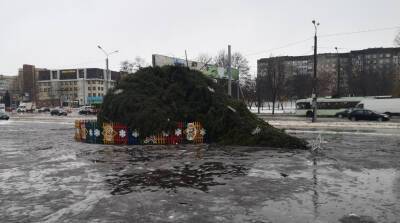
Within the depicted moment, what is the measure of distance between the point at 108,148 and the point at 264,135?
7128mm

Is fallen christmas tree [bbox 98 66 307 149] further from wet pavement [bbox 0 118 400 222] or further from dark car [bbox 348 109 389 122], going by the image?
dark car [bbox 348 109 389 122]

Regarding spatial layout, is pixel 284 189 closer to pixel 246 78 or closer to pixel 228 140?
pixel 228 140

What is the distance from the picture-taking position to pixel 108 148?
20281 mm

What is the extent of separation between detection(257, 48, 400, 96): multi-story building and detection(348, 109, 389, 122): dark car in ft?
55.6

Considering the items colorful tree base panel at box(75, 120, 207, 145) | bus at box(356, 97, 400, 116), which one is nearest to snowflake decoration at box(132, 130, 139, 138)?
colorful tree base panel at box(75, 120, 207, 145)

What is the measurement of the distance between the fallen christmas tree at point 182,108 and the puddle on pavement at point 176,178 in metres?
6.20

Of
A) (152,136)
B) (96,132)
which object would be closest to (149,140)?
(152,136)

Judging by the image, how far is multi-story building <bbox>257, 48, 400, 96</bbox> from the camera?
8506cm

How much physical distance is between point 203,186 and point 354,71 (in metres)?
92.3

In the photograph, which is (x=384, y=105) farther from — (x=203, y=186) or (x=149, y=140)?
(x=203, y=186)

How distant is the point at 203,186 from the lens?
11.0 metres

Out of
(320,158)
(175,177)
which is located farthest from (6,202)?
(320,158)

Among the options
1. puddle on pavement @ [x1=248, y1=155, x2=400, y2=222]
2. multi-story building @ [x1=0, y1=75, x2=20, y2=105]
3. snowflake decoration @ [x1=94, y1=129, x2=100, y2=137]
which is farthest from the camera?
multi-story building @ [x1=0, y1=75, x2=20, y2=105]

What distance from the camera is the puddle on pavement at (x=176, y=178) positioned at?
35.9 feet
